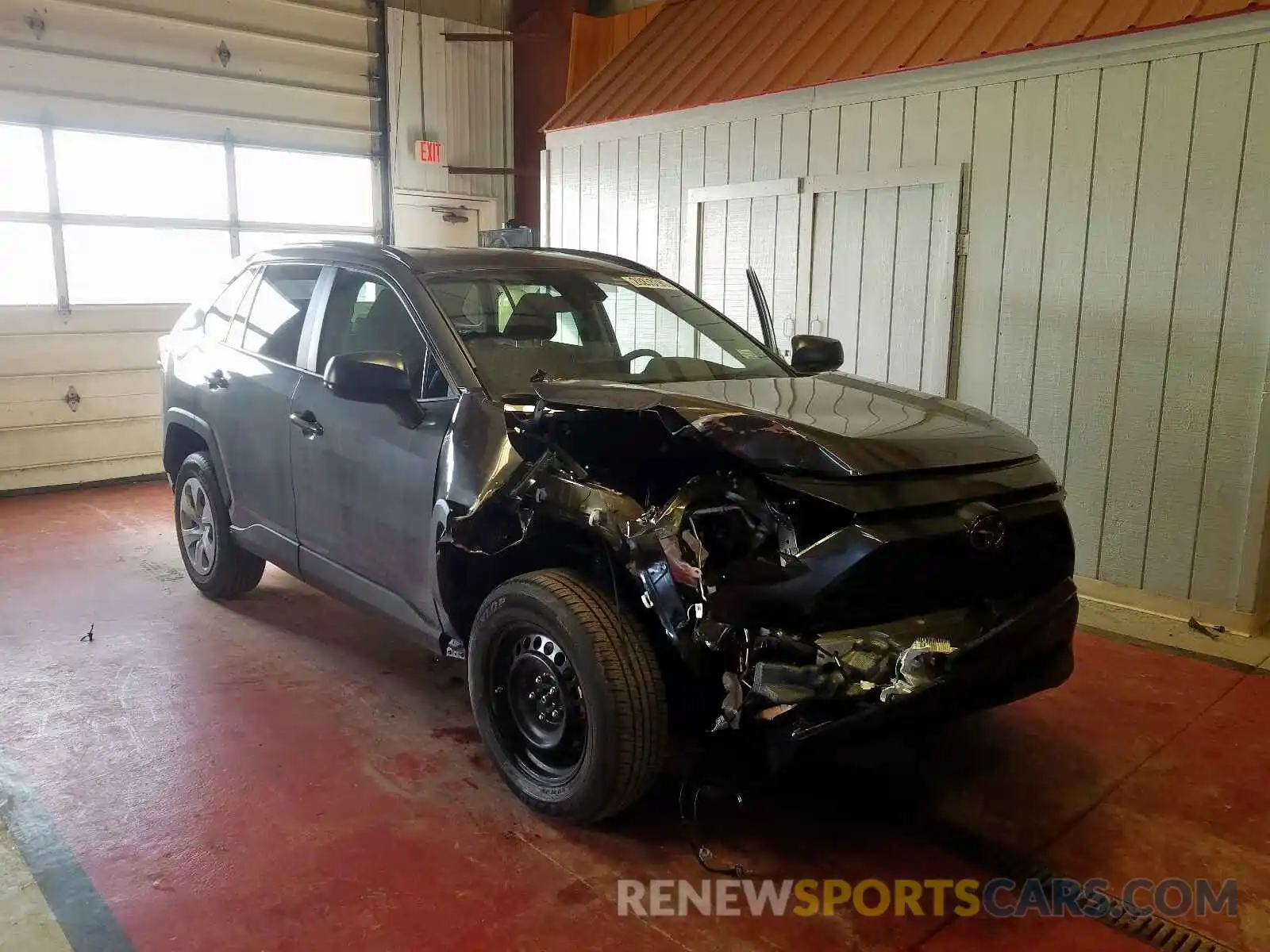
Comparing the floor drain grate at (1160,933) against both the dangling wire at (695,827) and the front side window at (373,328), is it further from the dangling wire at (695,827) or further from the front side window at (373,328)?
the front side window at (373,328)

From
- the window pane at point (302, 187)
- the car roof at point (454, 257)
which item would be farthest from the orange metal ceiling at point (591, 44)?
the car roof at point (454, 257)

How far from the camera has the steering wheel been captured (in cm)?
352

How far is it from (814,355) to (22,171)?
6694 millimetres

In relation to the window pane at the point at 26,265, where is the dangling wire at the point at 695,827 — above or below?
below

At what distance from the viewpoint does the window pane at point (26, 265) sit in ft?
24.2

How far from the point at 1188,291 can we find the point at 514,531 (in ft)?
11.5

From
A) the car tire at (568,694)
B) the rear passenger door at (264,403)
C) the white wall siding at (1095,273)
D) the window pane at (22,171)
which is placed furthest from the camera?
the window pane at (22,171)

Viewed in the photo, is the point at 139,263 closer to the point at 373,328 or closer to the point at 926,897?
the point at 373,328

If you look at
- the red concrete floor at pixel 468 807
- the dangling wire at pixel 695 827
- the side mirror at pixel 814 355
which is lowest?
the red concrete floor at pixel 468 807

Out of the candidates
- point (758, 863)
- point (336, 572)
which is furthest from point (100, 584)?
point (758, 863)

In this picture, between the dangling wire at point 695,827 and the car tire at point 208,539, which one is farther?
the car tire at point 208,539

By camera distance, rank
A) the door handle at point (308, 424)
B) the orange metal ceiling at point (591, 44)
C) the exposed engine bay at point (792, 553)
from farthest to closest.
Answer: the orange metal ceiling at point (591, 44) < the door handle at point (308, 424) < the exposed engine bay at point (792, 553)

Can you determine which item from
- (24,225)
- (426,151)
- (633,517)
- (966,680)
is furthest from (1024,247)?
(24,225)

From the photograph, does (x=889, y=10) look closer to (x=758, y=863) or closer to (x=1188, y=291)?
(x=1188, y=291)
